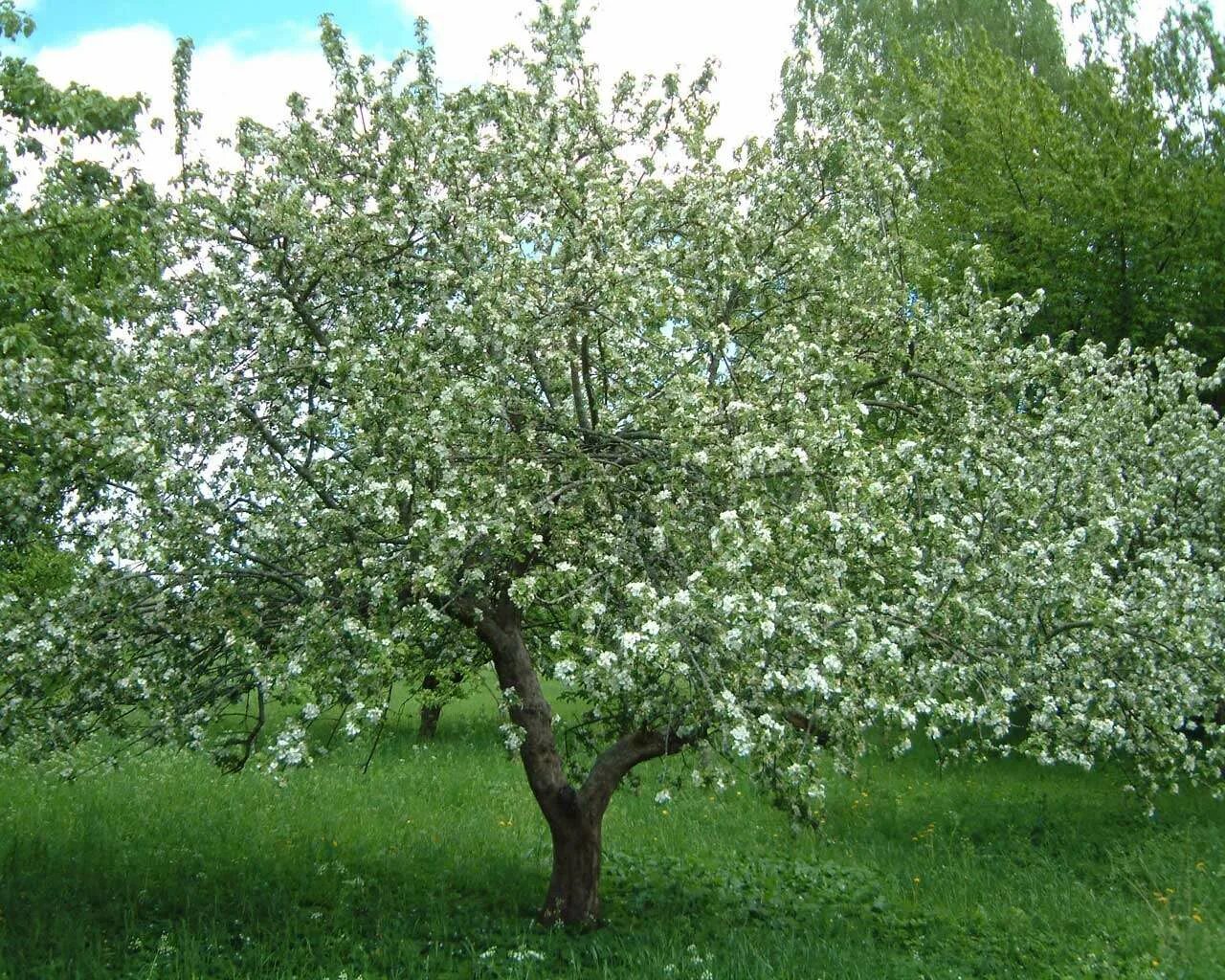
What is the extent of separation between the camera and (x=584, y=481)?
8586mm

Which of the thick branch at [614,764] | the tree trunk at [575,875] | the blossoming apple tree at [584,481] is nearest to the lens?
the blossoming apple tree at [584,481]

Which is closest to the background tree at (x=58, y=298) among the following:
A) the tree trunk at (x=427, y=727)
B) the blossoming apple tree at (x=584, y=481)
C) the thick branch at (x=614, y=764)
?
the blossoming apple tree at (x=584, y=481)

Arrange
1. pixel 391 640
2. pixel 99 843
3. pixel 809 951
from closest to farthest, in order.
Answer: pixel 391 640
pixel 809 951
pixel 99 843

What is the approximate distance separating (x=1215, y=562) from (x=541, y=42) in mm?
10365

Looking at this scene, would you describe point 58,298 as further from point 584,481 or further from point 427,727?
point 427,727

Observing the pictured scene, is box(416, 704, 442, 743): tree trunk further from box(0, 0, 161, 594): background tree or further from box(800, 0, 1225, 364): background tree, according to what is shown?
box(800, 0, 1225, 364): background tree

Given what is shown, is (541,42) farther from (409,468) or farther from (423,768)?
(423,768)

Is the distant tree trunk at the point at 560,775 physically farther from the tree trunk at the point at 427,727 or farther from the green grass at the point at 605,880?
the tree trunk at the point at 427,727

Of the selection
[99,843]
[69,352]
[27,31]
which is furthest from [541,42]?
[99,843]

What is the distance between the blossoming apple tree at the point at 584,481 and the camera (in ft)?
25.1

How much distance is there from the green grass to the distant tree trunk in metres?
0.41

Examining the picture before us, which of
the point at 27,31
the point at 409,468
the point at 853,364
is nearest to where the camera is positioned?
the point at 409,468

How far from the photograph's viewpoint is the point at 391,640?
7.53 m

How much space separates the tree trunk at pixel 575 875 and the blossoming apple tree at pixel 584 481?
3 centimetres
